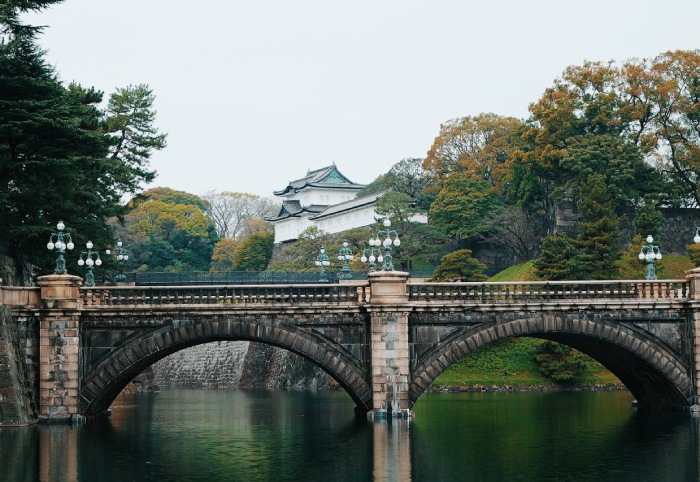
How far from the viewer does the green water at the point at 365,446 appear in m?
32.5

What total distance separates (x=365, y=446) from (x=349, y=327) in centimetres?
799

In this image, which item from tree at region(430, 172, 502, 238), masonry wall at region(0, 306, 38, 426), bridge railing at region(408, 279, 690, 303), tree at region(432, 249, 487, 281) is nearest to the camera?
masonry wall at region(0, 306, 38, 426)

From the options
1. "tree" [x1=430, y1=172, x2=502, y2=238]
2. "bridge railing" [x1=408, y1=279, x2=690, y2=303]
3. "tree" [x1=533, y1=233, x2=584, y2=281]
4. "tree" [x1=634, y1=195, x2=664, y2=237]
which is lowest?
"bridge railing" [x1=408, y1=279, x2=690, y2=303]

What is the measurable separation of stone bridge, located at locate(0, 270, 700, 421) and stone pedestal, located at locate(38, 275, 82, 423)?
0.04 m

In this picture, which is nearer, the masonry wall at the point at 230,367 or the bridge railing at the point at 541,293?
the bridge railing at the point at 541,293

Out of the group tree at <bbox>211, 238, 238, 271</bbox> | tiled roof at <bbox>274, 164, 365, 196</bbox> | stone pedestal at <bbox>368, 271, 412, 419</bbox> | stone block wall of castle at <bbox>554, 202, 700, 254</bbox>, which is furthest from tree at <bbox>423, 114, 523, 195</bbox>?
stone pedestal at <bbox>368, 271, 412, 419</bbox>

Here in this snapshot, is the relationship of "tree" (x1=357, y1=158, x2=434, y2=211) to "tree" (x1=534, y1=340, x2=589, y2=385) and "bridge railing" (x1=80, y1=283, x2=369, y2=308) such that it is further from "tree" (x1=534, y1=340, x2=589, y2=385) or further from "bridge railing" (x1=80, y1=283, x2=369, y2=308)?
"bridge railing" (x1=80, y1=283, x2=369, y2=308)

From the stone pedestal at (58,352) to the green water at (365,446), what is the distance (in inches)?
65.7

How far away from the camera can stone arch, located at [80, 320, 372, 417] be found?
44531 mm

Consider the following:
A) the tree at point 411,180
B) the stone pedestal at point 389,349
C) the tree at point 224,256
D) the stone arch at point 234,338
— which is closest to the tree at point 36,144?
the stone arch at point 234,338

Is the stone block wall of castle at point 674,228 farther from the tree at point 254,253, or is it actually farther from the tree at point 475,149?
the tree at point 254,253

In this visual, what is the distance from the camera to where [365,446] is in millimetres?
37719

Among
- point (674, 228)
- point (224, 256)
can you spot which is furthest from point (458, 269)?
point (224, 256)

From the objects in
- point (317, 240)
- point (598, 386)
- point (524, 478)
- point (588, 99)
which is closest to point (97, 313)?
point (524, 478)
